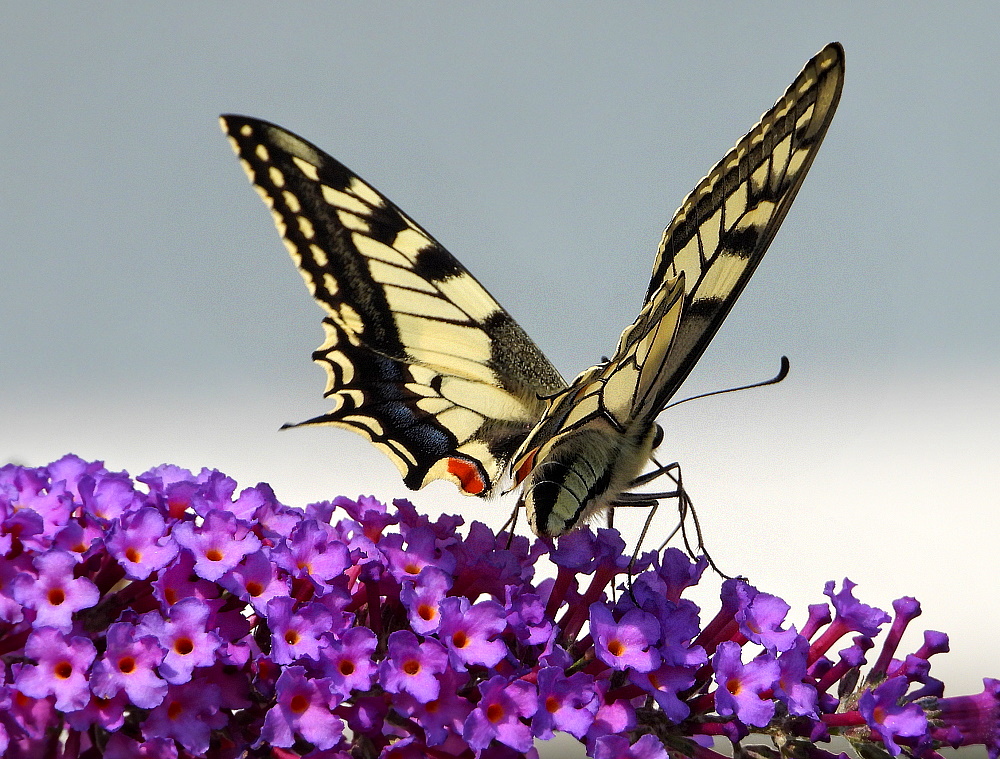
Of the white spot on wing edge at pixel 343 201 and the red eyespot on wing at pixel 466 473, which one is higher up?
the white spot on wing edge at pixel 343 201

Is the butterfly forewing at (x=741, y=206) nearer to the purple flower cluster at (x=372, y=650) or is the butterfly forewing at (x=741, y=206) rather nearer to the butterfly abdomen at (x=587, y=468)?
the butterfly abdomen at (x=587, y=468)

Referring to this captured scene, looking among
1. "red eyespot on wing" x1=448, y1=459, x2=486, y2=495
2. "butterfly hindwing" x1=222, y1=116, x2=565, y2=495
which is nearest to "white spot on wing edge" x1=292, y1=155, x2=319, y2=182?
"butterfly hindwing" x1=222, y1=116, x2=565, y2=495

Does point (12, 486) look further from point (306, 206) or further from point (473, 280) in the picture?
point (473, 280)

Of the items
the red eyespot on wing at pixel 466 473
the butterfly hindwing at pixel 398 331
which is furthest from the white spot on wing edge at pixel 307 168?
the red eyespot on wing at pixel 466 473

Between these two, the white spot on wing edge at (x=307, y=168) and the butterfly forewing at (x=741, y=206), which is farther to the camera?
the white spot on wing edge at (x=307, y=168)

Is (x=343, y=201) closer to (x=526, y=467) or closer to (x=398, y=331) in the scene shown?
(x=398, y=331)

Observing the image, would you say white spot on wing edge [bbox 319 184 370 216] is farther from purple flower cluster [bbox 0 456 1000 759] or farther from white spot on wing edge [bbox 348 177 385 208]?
purple flower cluster [bbox 0 456 1000 759]

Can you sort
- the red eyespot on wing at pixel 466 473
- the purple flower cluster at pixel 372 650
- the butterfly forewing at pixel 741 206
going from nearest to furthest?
the purple flower cluster at pixel 372 650, the butterfly forewing at pixel 741 206, the red eyespot on wing at pixel 466 473

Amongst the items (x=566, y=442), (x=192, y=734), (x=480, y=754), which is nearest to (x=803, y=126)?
(x=566, y=442)
